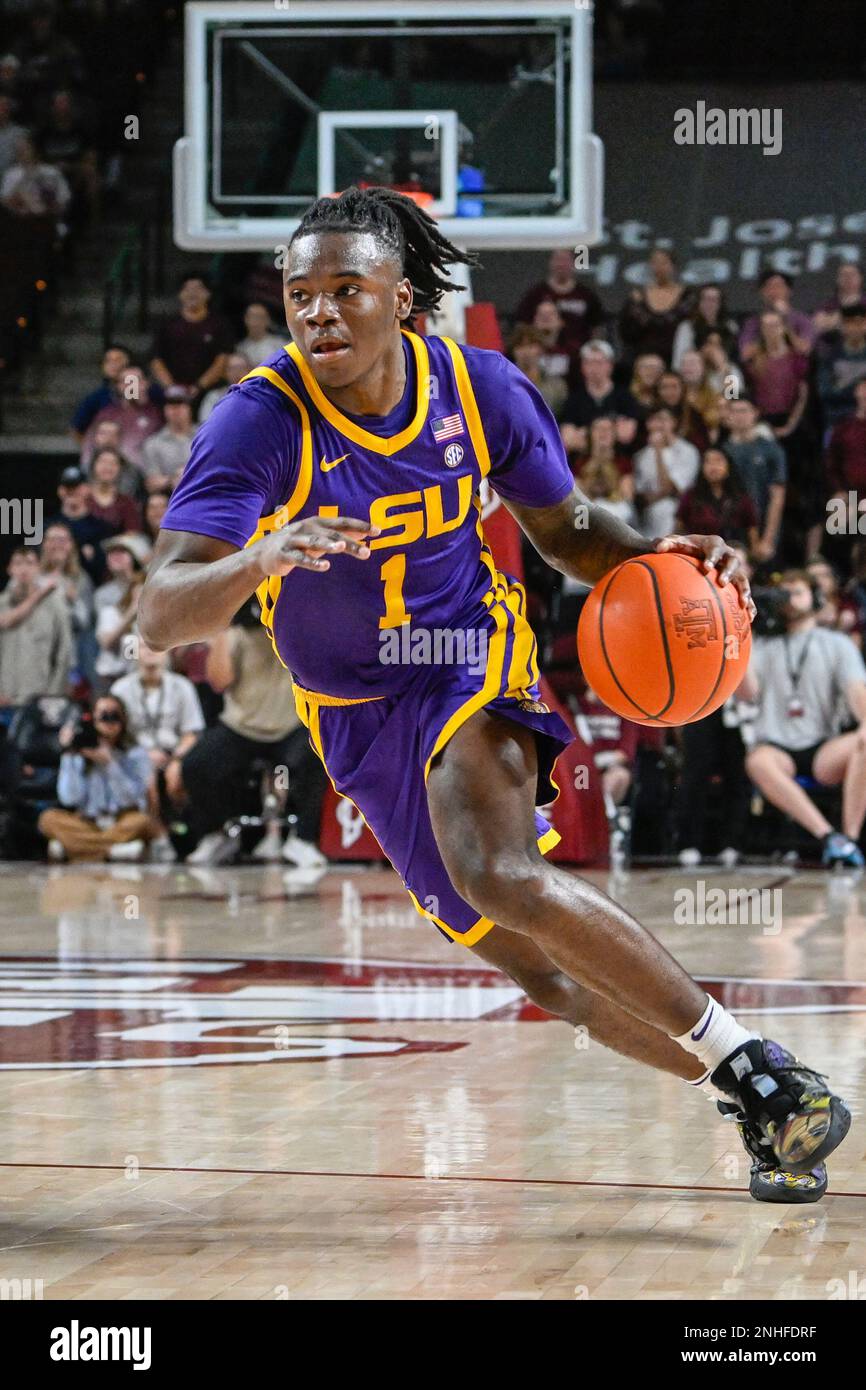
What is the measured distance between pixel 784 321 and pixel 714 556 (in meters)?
9.18

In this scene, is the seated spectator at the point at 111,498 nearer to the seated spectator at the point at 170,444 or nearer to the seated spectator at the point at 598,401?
the seated spectator at the point at 170,444

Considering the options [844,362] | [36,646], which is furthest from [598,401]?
[36,646]

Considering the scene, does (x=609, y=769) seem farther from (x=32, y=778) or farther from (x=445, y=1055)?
(x=445, y=1055)

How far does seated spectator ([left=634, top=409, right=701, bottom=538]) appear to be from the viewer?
1150 cm

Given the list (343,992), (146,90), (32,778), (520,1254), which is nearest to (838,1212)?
(520,1254)

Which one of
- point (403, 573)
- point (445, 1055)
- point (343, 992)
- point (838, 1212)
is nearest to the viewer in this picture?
point (838, 1212)

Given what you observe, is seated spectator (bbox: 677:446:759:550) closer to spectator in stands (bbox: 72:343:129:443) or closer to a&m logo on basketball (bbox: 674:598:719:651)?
spectator in stands (bbox: 72:343:129:443)

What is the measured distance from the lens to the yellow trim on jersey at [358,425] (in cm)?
389

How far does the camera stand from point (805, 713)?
34.3ft

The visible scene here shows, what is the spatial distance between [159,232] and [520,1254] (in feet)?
44.0

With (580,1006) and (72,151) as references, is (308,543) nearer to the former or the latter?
(580,1006)

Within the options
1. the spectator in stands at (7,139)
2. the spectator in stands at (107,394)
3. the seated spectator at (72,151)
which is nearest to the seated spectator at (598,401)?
the spectator in stands at (107,394)

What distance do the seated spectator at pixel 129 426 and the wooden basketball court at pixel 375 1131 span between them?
526 cm

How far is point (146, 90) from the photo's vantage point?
17.8 meters
